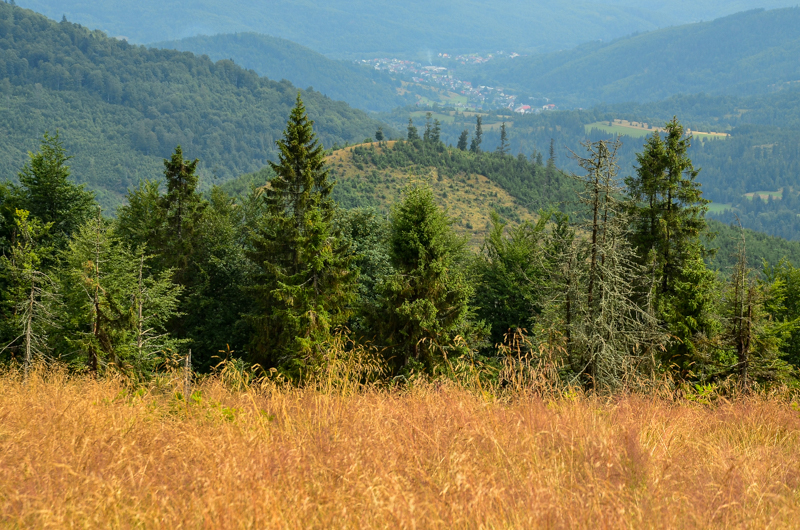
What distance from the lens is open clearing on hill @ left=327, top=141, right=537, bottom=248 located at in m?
116

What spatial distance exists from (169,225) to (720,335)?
26.4 meters

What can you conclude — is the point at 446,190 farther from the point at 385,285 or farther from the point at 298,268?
the point at 385,285

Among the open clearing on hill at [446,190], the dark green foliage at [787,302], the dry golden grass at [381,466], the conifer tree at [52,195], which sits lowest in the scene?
the dark green foliage at [787,302]

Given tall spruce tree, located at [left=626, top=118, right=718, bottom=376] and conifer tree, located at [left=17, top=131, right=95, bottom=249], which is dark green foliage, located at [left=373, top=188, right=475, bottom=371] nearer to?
tall spruce tree, located at [left=626, top=118, right=718, bottom=376]

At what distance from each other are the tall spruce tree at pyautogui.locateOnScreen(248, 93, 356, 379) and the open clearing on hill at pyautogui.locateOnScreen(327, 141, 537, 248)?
285 feet

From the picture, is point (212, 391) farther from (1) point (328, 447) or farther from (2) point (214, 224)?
(2) point (214, 224)

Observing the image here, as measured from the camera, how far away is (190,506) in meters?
2.74

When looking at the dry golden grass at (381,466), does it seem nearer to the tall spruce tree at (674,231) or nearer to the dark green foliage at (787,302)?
the tall spruce tree at (674,231)

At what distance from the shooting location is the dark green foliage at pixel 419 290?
53.8 ft

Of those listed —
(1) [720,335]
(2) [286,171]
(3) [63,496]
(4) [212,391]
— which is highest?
(2) [286,171]

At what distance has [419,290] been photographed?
16953mm

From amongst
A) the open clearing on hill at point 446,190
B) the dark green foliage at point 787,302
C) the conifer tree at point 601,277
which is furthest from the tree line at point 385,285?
the open clearing on hill at point 446,190

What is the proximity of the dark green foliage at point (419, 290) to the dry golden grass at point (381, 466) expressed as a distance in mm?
11542

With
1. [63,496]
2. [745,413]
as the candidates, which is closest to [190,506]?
[63,496]
